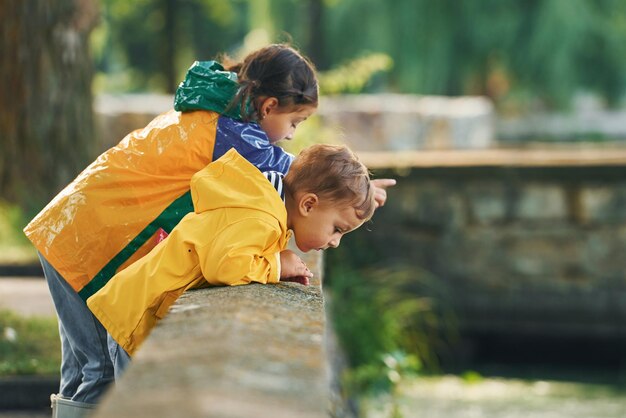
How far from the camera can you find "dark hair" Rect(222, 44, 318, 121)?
3447 millimetres

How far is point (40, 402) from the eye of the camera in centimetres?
492

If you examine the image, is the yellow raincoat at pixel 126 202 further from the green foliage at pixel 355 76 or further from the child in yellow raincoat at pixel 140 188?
the green foliage at pixel 355 76

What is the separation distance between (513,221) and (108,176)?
26.3 feet

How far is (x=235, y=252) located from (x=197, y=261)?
131 mm

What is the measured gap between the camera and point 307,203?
10.5ft

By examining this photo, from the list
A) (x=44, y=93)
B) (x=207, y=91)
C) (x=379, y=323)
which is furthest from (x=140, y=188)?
(x=44, y=93)

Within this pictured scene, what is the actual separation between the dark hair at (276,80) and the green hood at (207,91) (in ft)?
0.09

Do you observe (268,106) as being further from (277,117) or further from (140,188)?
(140,188)

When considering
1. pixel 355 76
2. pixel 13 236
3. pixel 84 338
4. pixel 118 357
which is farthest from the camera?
pixel 355 76

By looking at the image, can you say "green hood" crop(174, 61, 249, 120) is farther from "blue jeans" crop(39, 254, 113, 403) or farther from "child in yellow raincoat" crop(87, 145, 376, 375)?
"blue jeans" crop(39, 254, 113, 403)

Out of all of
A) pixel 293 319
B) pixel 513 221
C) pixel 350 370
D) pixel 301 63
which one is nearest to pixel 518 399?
pixel 350 370

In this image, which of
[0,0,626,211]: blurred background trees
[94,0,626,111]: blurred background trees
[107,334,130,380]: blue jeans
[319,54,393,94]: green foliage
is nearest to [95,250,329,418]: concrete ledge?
[107,334,130,380]: blue jeans

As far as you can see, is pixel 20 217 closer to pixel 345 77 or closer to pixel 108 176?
pixel 345 77

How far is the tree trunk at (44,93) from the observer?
871 centimetres
